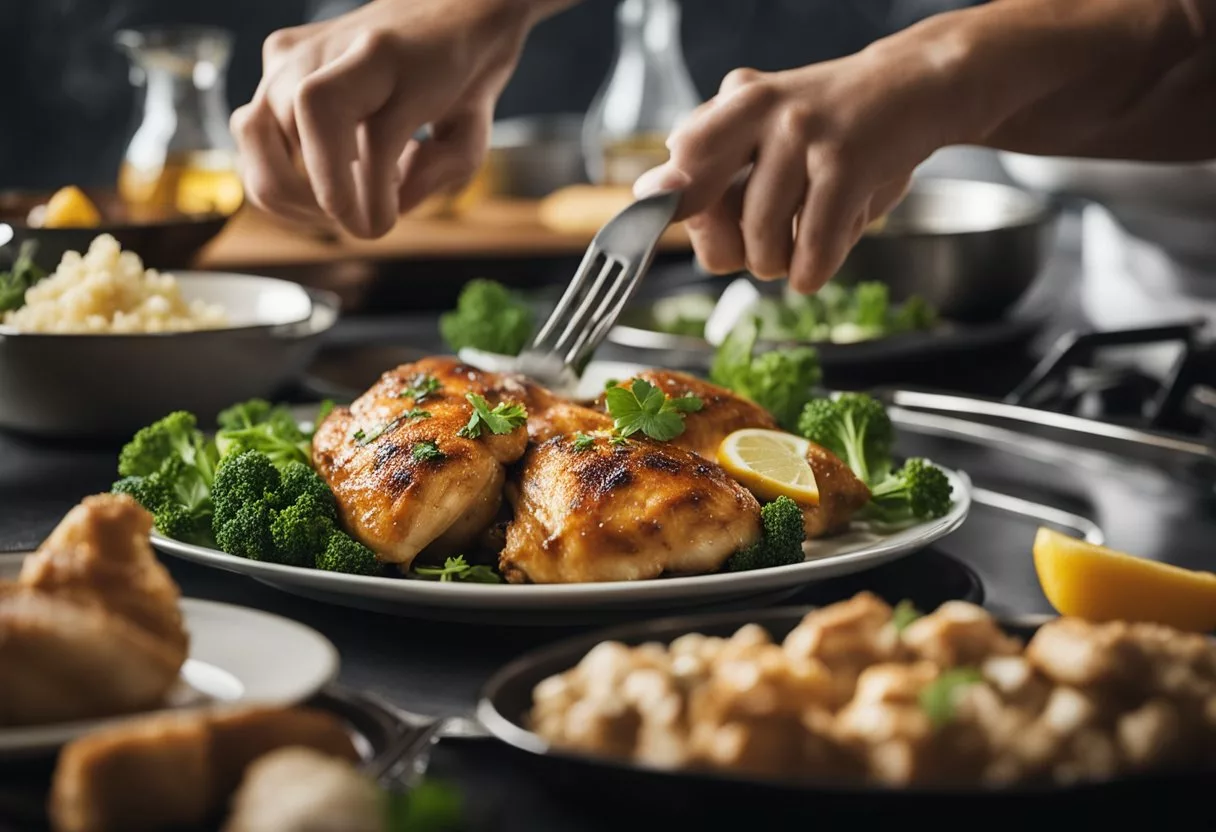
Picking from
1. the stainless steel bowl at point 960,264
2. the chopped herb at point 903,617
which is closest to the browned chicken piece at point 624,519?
the chopped herb at point 903,617

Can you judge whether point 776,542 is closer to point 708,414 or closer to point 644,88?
point 708,414

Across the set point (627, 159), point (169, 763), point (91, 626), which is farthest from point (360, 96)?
point (627, 159)

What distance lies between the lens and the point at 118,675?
121 centimetres

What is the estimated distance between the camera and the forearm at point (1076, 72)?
2.38 m

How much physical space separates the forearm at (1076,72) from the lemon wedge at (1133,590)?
36.8 inches

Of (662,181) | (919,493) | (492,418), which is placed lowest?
(919,493)

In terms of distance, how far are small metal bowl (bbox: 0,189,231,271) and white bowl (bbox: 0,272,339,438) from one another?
1.36ft

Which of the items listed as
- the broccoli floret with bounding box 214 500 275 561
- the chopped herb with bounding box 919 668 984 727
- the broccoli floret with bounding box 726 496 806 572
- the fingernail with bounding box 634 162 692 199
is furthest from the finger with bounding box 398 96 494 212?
the chopped herb with bounding box 919 668 984 727

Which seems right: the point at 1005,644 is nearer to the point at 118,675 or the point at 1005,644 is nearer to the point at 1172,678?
the point at 1172,678

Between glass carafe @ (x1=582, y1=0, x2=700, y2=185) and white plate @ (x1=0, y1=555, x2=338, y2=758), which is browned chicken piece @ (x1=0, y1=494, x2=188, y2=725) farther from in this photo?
glass carafe @ (x1=582, y1=0, x2=700, y2=185)

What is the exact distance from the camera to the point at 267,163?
271 centimetres

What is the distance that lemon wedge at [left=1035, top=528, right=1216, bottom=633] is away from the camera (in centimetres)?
163

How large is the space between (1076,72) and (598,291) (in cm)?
92

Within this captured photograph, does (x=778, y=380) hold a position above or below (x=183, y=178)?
below
